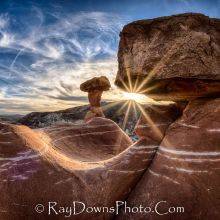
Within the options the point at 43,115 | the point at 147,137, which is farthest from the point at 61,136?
the point at 43,115

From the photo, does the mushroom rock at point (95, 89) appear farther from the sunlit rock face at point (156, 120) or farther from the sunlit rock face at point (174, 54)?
the sunlit rock face at point (174, 54)

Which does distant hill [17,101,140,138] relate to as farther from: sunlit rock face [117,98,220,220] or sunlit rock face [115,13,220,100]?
sunlit rock face [115,13,220,100]

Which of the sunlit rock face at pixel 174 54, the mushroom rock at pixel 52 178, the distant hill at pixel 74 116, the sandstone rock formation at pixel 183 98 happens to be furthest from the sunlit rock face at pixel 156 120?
the distant hill at pixel 74 116

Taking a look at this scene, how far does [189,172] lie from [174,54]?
2.28 meters

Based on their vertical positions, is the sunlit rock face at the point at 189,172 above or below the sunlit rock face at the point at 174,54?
below

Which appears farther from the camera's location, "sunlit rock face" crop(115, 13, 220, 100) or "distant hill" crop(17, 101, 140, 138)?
"distant hill" crop(17, 101, 140, 138)

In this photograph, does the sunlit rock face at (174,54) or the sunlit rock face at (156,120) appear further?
the sunlit rock face at (156,120)

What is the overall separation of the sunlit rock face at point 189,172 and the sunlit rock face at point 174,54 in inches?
22.7

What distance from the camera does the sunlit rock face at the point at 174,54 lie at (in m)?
5.32

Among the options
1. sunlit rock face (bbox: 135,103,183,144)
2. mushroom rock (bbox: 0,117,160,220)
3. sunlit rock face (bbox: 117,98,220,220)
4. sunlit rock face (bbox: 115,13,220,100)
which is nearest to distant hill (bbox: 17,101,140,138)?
sunlit rock face (bbox: 135,103,183,144)

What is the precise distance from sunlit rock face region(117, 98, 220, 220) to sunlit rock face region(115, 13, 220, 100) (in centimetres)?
58

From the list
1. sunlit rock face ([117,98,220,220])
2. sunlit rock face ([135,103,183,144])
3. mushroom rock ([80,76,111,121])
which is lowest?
sunlit rock face ([117,98,220,220])

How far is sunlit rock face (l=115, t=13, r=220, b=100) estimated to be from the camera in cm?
532

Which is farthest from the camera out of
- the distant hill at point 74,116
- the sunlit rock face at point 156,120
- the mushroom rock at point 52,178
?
the distant hill at point 74,116
